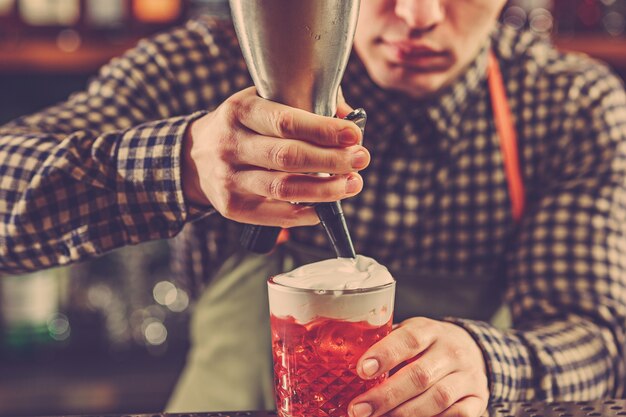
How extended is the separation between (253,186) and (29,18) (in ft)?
5.48

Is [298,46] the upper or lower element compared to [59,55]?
upper

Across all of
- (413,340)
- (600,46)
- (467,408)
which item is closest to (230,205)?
(413,340)

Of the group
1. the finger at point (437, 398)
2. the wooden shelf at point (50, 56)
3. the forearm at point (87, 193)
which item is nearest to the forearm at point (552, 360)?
the finger at point (437, 398)

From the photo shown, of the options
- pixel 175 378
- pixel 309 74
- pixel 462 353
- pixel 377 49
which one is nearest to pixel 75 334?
pixel 175 378

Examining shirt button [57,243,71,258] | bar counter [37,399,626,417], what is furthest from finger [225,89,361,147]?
shirt button [57,243,71,258]

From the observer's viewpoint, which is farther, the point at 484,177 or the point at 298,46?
the point at 484,177

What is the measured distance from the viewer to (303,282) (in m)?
0.83

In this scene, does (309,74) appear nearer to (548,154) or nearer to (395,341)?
(395,341)

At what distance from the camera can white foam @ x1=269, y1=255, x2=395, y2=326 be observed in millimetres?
806

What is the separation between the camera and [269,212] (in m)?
0.89

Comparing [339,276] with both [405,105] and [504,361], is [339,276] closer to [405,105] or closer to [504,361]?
[504,361]

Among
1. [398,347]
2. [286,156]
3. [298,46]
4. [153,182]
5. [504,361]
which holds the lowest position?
[504,361]

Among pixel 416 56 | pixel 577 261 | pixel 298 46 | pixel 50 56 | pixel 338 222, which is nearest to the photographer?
pixel 298 46

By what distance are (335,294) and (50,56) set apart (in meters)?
1.68
